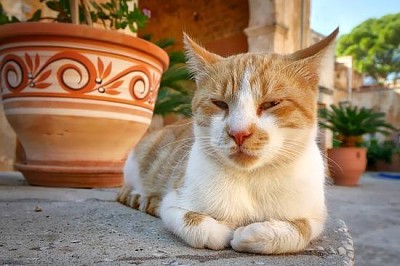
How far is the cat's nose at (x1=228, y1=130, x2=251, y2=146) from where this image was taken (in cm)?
90

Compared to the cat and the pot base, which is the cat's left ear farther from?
the pot base

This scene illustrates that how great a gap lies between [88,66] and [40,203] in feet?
2.43

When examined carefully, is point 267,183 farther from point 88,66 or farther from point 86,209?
point 88,66

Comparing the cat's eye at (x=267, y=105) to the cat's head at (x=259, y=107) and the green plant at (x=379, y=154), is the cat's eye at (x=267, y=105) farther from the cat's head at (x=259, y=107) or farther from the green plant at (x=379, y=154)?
the green plant at (x=379, y=154)

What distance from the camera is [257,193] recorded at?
39.8 inches

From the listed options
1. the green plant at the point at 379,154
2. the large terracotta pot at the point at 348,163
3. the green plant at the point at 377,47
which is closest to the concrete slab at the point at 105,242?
the large terracotta pot at the point at 348,163

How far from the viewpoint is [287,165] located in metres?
1.01

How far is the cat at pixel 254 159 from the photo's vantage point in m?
0.93

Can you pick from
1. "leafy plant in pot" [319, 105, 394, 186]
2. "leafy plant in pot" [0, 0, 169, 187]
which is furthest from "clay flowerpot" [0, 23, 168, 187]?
"leafy plant in pot" [319, 105, 394, 186]

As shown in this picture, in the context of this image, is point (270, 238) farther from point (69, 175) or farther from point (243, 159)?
point (69, 175)

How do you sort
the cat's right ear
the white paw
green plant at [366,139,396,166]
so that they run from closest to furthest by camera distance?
1. the white paw
2. the cat's right ear
3. green plant at [366,139,396,166]

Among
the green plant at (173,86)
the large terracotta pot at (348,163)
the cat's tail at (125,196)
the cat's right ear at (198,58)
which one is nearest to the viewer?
the cat's right ear at (198,58)

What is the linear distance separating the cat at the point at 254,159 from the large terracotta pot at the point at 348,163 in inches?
173

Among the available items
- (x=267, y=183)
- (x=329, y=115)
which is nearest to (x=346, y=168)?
(x=329, y=115)
